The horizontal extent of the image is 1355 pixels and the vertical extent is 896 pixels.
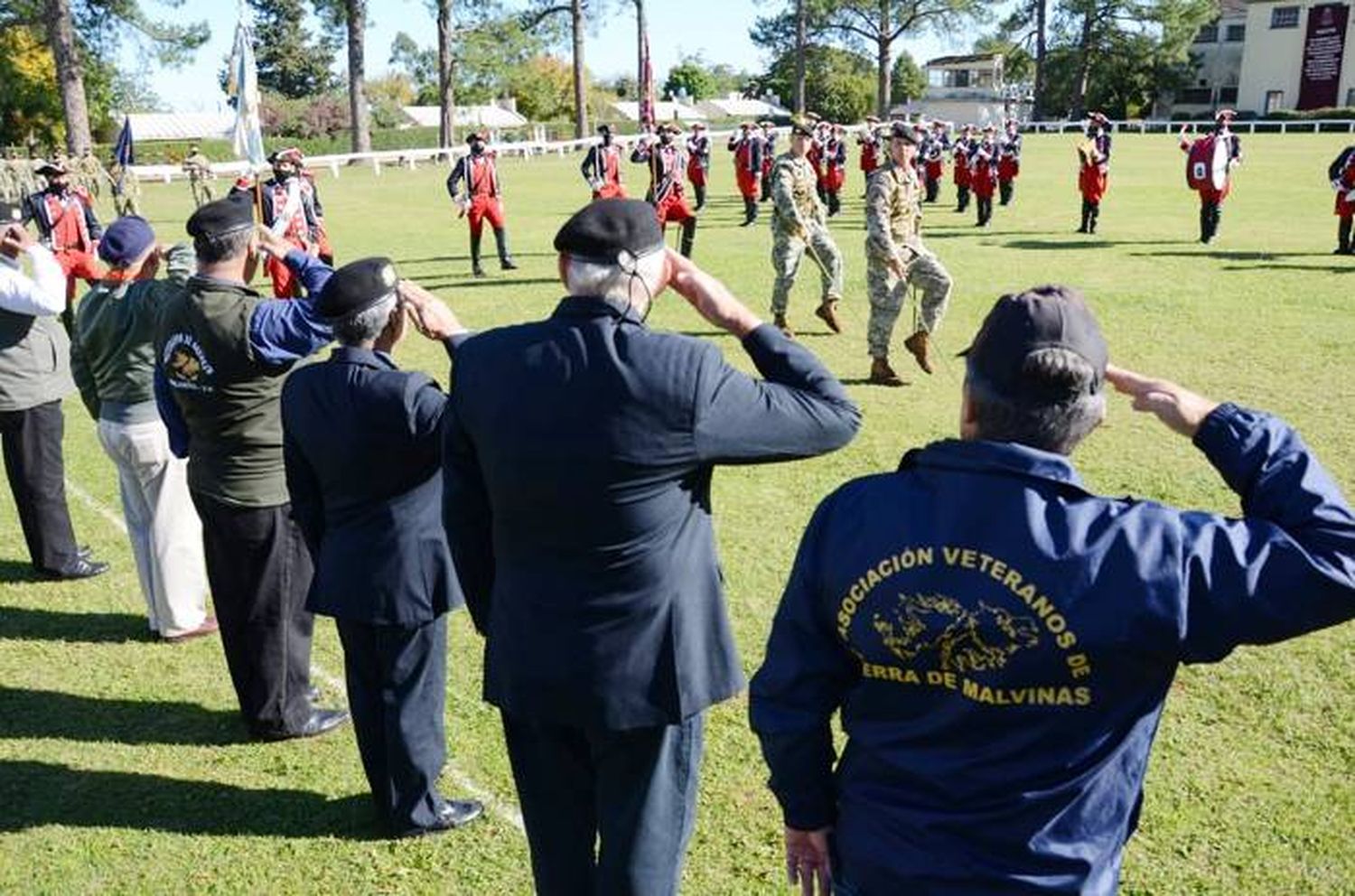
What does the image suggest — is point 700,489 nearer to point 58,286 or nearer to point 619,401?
point 619,401

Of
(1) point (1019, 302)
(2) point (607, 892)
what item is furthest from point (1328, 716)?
(1) point (1019, 302)

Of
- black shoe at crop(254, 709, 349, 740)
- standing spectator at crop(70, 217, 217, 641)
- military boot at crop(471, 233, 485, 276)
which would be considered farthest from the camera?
military boot at crop(471, 233, 485, 276)

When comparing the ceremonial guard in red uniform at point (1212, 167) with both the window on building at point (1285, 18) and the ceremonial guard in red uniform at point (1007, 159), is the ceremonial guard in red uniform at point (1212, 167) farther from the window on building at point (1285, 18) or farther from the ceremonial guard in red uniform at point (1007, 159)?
the window on building at point (1285, 18)

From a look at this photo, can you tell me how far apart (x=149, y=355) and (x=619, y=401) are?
12.2 feet

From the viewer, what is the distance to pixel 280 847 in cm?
396

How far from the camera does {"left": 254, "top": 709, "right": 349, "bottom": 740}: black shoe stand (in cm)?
466

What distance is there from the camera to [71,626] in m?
5.80

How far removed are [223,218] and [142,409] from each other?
1545mm

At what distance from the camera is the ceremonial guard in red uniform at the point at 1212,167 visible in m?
16.9

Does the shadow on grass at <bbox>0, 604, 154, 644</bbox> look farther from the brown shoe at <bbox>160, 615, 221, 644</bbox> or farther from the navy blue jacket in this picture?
the navy blue jacket

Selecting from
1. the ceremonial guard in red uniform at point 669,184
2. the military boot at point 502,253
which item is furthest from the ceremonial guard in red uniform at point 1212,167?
the military boot at point 502,253

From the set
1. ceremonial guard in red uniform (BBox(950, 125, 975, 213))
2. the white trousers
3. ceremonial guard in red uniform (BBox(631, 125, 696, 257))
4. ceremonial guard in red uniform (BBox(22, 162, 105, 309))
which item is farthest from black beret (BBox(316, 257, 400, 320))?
ceremonial guard in red uniform (BBox(950, 125, 975, 213))

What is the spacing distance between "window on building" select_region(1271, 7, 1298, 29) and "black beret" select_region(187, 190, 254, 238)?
259 ft

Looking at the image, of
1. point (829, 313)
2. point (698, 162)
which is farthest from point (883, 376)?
point (698, 162)
